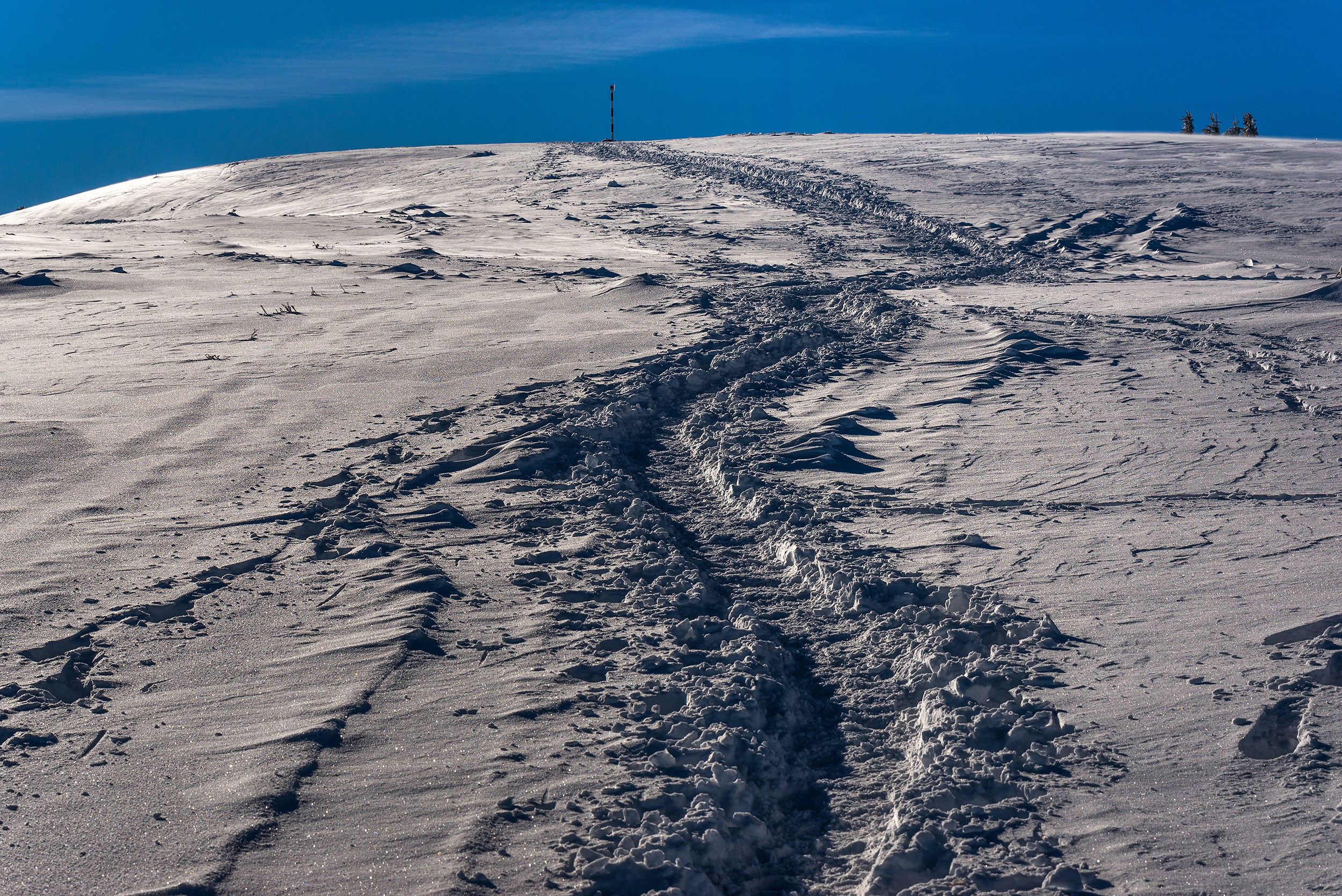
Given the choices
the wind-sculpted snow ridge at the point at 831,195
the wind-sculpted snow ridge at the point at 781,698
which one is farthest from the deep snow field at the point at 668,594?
the wind-sculpted snow ridge at the point at 831,195

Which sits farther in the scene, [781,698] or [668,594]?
[668,594]

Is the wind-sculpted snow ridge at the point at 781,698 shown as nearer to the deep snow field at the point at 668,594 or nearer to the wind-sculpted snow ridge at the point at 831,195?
the deep snow field at the point at 668,594

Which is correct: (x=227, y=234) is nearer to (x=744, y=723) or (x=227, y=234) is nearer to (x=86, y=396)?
(x=86, y=396)

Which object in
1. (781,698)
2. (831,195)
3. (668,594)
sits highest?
(831,195)

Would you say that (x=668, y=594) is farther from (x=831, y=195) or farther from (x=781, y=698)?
(x=831, y=195)

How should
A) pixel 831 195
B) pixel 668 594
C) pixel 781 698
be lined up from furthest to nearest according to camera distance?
pixel 831 195 < pixel 668 594 < pixel 781 698

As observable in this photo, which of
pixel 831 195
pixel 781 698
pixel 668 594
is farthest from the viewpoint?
pixel 831 195

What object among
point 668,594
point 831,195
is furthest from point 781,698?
point 831,195
